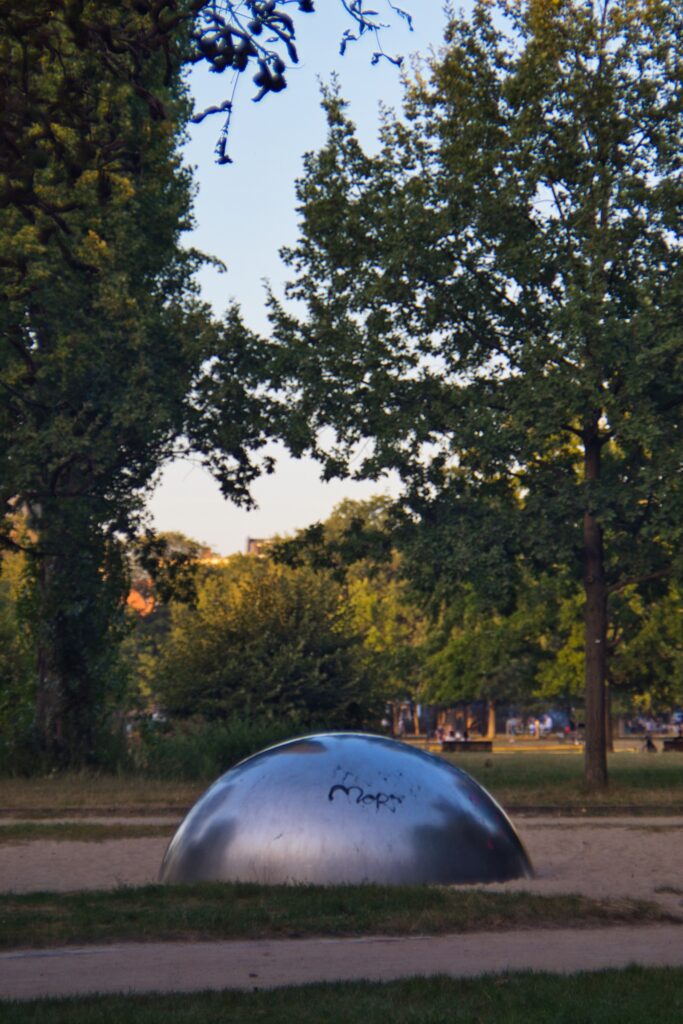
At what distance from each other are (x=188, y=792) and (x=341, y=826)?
52.2 feet

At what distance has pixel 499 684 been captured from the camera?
3511 inches

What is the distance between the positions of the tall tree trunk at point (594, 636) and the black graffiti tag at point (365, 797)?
16.7 meters

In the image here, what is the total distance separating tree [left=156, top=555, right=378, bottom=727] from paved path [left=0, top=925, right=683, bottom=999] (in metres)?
27.2

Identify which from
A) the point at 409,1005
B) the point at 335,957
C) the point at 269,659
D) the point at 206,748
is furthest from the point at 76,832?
the point at 269,659

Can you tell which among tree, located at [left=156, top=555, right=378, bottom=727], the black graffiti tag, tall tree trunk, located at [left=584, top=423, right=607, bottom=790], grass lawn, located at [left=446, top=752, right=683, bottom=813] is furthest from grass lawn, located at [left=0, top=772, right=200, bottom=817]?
the black graffiti tag

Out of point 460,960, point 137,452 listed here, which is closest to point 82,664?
point 137,452

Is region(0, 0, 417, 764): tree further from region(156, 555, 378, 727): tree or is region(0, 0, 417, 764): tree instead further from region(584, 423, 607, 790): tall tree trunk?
region(584, 423, 607, 790): tall tree trunk

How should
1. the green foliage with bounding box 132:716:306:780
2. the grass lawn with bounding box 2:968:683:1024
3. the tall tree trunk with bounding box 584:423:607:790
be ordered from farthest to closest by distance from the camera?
1. the green foliage with bounding box 132:716:306:780
2. the tall tree trunk with bounding box 584:423:607:790
3. the grass lawn with bounding box 2:968:683:1024

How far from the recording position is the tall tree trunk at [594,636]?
98.6ft

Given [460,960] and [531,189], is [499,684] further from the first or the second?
[460,960]

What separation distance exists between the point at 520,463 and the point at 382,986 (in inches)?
922

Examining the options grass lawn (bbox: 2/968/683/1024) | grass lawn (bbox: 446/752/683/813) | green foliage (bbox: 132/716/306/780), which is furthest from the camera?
green foliage (bbox: 132/716/306/780)

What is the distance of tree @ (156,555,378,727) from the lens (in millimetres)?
39125

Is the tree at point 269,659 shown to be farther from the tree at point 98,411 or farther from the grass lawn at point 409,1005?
the grass lawn at point 409,1005
